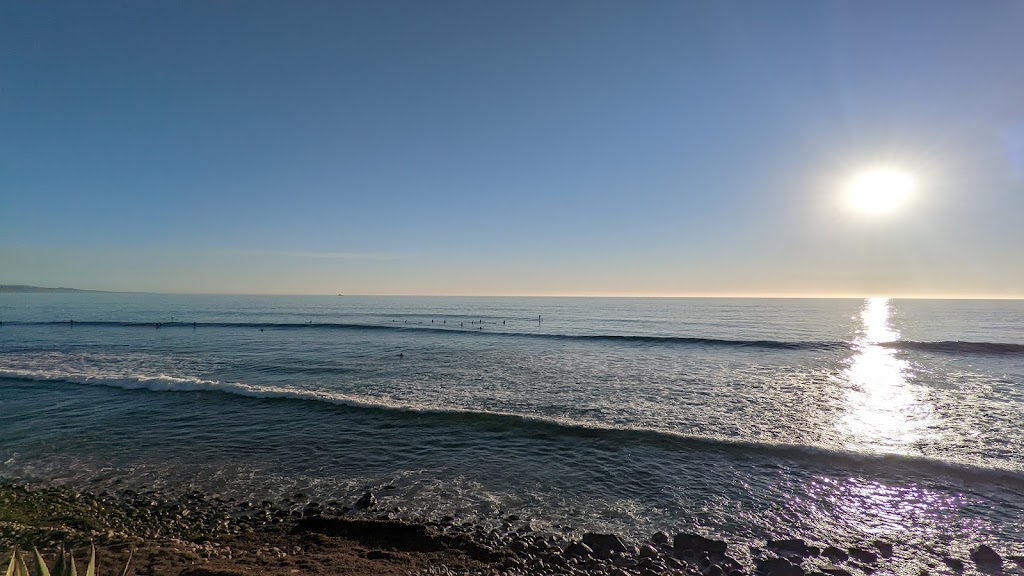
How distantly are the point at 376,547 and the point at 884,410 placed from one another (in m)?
20.8

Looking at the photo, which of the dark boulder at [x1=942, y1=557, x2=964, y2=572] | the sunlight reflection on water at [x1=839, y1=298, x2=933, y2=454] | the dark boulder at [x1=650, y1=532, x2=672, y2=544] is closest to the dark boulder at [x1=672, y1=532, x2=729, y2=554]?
the dark boulder at [x1=650, y1=532, x2=672, y2=544]

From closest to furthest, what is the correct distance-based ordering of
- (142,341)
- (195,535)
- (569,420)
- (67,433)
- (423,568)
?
(423,568) < (195,535) < (67,433) < (569,420) < (142,341)

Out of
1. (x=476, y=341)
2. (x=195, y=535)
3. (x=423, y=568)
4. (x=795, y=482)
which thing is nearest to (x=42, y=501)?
(x=195, y=535)

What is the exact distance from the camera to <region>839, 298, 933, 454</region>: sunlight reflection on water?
13.9 m

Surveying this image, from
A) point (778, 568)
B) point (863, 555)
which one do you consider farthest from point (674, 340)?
point (778, 568)

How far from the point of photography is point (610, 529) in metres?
8.44

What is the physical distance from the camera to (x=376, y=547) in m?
7.66

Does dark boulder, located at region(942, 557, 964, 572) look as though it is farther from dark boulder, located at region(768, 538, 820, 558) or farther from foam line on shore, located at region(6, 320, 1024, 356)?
foam line on shore, located at region(6, 320, 1024, 356)

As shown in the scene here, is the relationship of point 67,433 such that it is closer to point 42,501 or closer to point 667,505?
point 42,501

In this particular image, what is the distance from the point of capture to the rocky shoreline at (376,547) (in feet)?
23.0

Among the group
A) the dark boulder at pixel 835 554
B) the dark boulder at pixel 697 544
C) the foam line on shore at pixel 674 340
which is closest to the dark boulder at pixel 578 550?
the dark boulder at pixel 697 544

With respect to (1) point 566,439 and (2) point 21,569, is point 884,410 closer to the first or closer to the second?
(1) point 566,439

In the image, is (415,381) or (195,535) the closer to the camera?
(195,535)

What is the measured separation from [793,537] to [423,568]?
698cm
